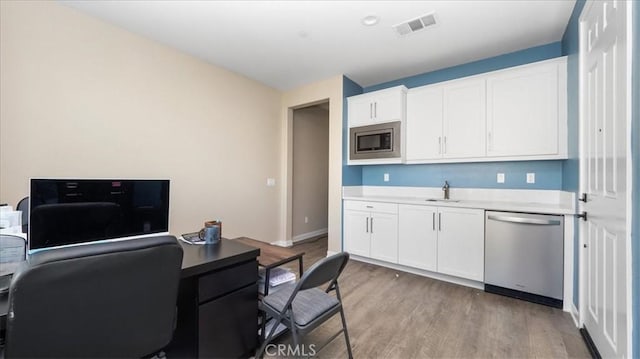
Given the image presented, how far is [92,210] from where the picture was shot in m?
1.59

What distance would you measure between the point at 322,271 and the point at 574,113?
8.53ft

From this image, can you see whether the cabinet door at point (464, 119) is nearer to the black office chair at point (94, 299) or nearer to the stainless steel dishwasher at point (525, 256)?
the stainless steel dishwasher at point (525, 256)

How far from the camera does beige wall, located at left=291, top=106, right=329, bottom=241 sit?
4867 millimetres

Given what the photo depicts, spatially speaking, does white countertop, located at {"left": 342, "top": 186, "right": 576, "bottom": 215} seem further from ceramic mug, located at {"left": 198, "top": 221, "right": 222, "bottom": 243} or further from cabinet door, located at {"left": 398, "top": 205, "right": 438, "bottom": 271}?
ceramic mug, located at {"left": 198, "top": 221, "right": 222, "bottom": 243}

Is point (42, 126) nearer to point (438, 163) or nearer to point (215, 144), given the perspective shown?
point (215, 144)

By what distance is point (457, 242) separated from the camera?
2852mm

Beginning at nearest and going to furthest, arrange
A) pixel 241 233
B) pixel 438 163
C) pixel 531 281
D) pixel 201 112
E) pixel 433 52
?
pixel 531 281
pixel 433 52
pixel 201 112
pixel 438 163
pixel 241 233

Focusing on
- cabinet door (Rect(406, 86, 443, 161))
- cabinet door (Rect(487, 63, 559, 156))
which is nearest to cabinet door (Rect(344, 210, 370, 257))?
cabinet door (Rect(406, 86, 443, 161))

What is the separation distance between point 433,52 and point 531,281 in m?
2.63

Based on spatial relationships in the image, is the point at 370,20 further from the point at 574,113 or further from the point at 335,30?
the point at 574,113

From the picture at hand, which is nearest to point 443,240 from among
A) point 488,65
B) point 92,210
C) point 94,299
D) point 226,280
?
point 488,65

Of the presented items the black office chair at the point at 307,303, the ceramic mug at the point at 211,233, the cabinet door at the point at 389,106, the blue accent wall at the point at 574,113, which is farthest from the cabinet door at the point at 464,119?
the ceramic mug at the point at 211,233

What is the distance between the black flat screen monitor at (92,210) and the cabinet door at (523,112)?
337 cm

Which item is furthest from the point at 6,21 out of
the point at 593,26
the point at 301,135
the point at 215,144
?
the point at 593,26
